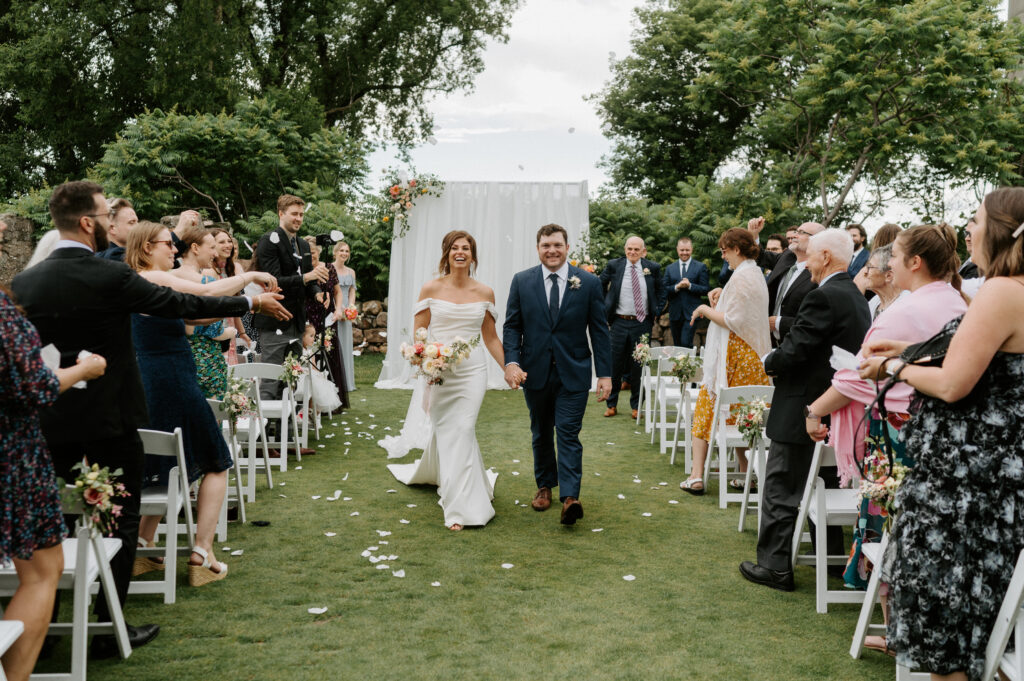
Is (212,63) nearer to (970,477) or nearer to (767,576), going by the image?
(767,576)

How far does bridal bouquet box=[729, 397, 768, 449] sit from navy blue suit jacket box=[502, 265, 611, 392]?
0.88 m

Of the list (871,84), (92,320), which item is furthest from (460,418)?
(871,84)

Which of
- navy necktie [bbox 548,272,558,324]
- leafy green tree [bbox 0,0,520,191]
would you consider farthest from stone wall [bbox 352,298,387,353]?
navy necktie [bbox 548,272,558,324]

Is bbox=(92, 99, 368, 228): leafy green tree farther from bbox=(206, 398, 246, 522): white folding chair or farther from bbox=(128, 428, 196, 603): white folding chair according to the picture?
bbox=(128, 428, 196, 603): white folding chair

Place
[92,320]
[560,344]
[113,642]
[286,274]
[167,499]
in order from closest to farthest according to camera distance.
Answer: [92,320] → [113,642] → [167,499] → [560,344] → [286,274]

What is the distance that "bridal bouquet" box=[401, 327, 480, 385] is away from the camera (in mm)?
5449

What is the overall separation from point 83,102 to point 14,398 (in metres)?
20.3

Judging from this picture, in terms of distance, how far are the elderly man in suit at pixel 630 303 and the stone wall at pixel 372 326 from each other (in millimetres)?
6521

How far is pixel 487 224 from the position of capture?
12.8 metres

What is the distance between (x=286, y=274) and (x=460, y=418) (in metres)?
2.89

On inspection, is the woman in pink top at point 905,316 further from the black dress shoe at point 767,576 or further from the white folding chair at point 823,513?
the black dress shoe at point 767,576

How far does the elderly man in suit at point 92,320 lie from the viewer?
3.15 m

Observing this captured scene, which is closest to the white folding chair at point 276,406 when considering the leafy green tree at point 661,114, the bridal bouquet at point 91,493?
the bridal bouquet at point 91,493

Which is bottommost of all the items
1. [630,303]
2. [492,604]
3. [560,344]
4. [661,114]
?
[492,604]
